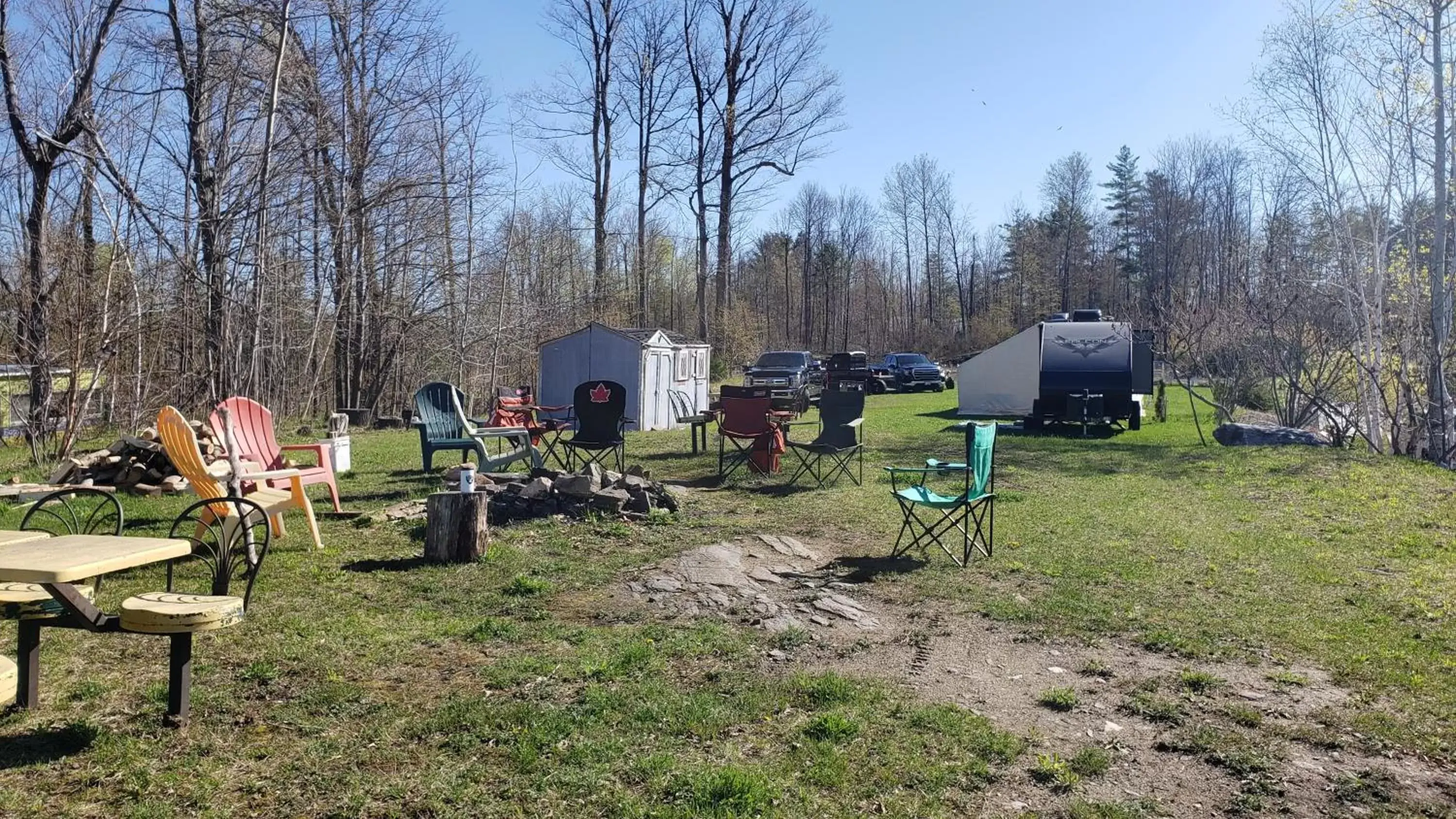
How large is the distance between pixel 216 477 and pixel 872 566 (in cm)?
418

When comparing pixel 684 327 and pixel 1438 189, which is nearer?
pixel 1438 189

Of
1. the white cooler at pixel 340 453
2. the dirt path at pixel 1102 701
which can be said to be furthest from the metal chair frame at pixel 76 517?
the dirt path at pixel 1102 701

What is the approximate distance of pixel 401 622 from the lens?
4859 mm

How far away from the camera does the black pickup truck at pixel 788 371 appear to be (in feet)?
89.7

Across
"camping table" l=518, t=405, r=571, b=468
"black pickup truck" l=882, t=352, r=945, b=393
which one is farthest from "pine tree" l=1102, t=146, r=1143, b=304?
"camping table" l=518, t=405, r=571, b=468

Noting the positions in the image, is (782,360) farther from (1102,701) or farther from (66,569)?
(66,569)

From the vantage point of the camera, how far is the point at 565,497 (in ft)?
25.8

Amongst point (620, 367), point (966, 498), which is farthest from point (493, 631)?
point (620, 367)

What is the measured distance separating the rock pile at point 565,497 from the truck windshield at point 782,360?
21780 millimetres

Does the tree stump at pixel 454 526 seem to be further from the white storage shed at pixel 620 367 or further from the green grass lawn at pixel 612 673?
the white storage shed at pixel 620 367

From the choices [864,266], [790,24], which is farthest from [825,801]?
[864,266]

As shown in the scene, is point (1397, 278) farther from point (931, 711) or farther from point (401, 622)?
point (401, 622)

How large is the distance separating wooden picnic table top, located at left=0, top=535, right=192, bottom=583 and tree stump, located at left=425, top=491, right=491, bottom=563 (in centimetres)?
245

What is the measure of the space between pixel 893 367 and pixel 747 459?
2360 centimetres
